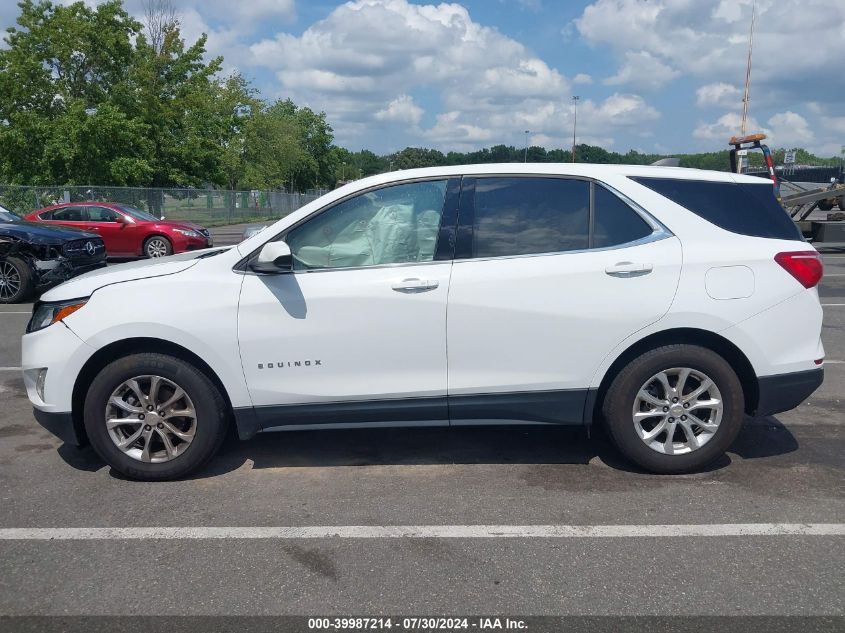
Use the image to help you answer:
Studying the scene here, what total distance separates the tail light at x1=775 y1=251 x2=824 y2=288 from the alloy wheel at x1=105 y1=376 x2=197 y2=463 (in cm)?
351

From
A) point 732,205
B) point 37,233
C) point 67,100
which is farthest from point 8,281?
point 67,100

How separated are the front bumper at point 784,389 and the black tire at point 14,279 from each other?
1075 centimetres

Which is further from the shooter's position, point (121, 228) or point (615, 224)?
point (121, 228)

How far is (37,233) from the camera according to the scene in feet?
37.1

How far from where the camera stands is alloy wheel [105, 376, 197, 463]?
4195 mm

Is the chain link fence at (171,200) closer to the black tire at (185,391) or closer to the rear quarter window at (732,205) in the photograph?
the black tire at (185,391)

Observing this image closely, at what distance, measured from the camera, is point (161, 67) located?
3566cm

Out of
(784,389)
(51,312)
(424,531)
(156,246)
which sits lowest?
(424,531)

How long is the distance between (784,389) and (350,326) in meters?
2.54

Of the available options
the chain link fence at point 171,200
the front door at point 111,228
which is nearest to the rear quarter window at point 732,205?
the front door at point 111,228

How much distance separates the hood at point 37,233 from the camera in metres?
11.2

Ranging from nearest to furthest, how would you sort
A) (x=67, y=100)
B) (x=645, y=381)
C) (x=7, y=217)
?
(x=645, y=381) < (x=7, y=217) < (x=67, y=100)

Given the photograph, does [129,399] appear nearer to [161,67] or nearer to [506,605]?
[506,605]

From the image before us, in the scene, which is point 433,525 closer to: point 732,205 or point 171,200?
point 732,205
